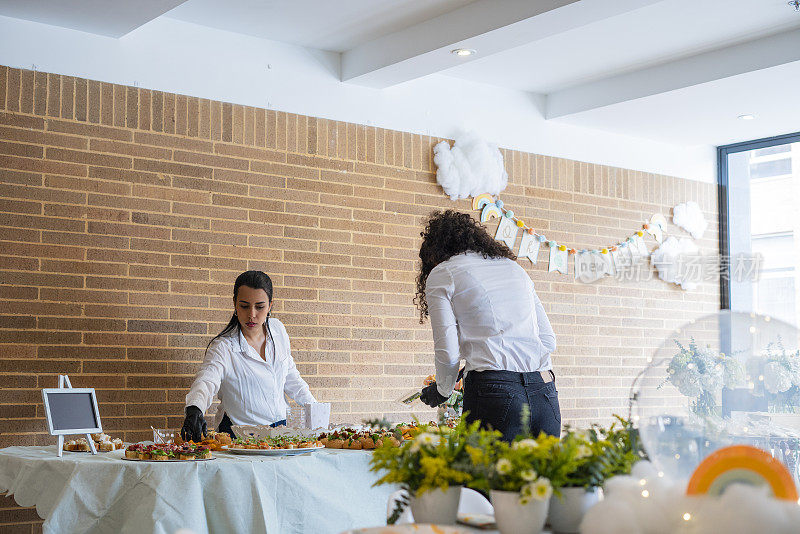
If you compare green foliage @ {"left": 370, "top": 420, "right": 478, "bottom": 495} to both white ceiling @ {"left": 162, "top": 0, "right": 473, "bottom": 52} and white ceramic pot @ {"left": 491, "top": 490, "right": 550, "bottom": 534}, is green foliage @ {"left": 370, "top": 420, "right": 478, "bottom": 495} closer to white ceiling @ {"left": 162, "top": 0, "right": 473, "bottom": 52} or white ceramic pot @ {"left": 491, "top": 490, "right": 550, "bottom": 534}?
white ceramic pot @ {"left": 491, "top": 490, "right": 550, "bottom": 534}

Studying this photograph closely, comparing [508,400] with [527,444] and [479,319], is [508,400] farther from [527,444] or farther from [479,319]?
[527,444]

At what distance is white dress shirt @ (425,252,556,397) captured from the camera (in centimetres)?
324

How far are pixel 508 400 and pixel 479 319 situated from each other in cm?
32

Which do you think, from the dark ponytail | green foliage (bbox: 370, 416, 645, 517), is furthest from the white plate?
green foliage (bbox: 370, 416, 645, 517)

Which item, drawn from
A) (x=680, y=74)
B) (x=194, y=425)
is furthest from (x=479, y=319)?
(x=680, y=74)

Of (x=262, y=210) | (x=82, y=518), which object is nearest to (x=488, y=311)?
(x=82, y=518)

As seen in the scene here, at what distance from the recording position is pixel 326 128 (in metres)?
5.12

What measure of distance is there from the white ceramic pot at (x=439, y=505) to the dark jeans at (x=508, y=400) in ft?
4.55

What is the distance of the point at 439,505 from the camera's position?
5.91ft

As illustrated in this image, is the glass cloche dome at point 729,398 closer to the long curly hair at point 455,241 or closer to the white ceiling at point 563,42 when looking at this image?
the long curly hair at point 455,241

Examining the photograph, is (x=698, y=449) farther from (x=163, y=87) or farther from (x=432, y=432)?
(x=163, y=87)

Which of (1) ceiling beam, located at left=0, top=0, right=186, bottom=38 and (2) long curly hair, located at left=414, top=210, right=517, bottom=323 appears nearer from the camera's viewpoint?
(2) long curly hair, located at left=414, top=210, right=517, bottom=323

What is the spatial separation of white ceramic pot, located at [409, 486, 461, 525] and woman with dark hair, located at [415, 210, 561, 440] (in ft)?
4.52

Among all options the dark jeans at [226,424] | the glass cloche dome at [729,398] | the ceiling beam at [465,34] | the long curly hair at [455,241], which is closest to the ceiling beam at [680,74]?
the ceiling beam at [465,34]
